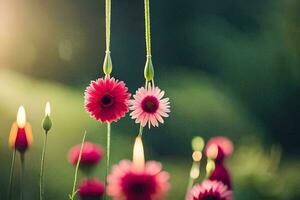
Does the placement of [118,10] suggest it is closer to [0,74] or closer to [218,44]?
[218,44]

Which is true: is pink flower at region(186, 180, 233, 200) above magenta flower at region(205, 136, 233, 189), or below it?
below

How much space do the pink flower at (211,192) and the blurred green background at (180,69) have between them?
1.01m

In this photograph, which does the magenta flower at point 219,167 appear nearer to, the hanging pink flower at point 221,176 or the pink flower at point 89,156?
the hanging pink flower at point 221,176

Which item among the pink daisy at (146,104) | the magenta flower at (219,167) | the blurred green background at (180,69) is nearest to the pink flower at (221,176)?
the magenta flower at (219,167)

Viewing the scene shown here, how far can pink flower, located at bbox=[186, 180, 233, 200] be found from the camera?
2.11 feet

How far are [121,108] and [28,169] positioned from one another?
84cm

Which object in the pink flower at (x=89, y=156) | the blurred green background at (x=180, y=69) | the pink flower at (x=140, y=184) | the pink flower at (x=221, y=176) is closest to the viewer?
the pink flower at (x=140, y=184)

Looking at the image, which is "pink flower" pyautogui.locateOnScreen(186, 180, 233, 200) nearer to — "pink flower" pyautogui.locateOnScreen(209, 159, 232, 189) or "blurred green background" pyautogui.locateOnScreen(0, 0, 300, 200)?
"pink flower" pyautogui.locateOnScreen(209, 159, 232, 189)

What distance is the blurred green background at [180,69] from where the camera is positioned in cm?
177

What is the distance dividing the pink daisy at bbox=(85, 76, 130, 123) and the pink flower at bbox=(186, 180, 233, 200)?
160 millimetres

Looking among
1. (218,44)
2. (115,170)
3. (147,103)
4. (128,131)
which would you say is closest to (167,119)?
(128,131)

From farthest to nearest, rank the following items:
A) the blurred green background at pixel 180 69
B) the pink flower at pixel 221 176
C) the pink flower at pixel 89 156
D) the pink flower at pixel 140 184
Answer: the blurred green background at pixel 180 69, the pink flower at pixel 89 156, the pink flower at pixel 221 176, the pink flower at pixel 140 184

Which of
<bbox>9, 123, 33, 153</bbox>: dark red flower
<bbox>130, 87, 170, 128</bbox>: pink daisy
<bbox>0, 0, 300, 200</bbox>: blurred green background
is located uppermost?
<bbox>0, 0, 300, 200</bbox>: blurred green background

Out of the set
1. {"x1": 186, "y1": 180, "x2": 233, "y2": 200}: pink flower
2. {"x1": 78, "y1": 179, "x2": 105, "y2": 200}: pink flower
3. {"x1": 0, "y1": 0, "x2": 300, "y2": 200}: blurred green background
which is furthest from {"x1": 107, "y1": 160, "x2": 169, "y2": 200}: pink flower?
{"x1": 0, "y1": 0, "x2": 300, "y2": 200}: blurred green background
